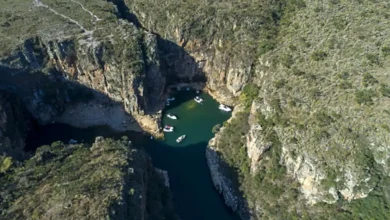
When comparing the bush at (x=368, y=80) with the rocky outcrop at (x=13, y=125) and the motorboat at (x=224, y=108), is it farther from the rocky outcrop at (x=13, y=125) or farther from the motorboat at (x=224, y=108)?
the rocky outcrop at (x=13, y=125)

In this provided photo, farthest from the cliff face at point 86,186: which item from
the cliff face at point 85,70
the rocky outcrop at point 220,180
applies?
the cliff face at point 85,70

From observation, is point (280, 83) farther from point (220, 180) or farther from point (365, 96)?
point (220, 180)

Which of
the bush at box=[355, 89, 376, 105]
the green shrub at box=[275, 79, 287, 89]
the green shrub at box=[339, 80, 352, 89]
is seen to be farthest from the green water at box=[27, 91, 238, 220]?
the bush at box=[355, 89, 376, 105]

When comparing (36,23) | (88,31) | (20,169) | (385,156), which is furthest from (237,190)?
(36,23)

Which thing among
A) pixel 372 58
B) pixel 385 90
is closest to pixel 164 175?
pixel 385 90

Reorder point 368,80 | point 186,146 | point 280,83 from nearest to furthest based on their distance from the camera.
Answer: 1. point 368,80
2. point 280,83
3. point 186,146

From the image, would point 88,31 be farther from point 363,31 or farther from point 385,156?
point 385,156

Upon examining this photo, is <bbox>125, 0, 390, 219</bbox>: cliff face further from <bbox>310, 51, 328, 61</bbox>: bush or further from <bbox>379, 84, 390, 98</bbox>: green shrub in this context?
<bbox>379, 84, 390, 98</bbox>: green shrub
